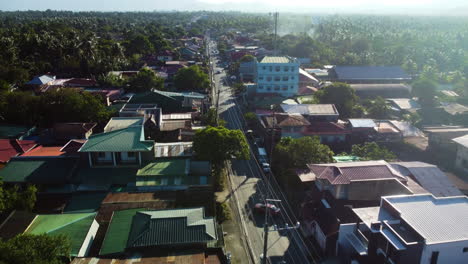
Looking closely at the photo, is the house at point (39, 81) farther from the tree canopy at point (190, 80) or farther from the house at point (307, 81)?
the house at point (307, 81)

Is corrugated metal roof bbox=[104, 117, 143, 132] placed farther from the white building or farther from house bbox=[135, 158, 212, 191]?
the white building

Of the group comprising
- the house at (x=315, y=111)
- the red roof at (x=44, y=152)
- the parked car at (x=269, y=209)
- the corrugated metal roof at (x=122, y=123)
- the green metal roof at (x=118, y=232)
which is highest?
the corrugated metal roof at (x=122, y=123)

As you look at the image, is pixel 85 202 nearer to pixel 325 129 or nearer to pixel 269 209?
pixel 269 209

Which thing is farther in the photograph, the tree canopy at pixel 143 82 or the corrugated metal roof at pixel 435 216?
the tree canopy at pixel 143 82

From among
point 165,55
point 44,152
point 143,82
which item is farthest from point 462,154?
point 165,55

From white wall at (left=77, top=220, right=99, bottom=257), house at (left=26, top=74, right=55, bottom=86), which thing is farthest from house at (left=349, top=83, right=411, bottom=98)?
house at (left=26, top=74, right=55, bottom=86)

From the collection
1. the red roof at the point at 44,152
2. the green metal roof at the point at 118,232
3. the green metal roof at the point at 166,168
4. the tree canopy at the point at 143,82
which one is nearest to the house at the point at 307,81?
the tree canopy at the point at 143,82
